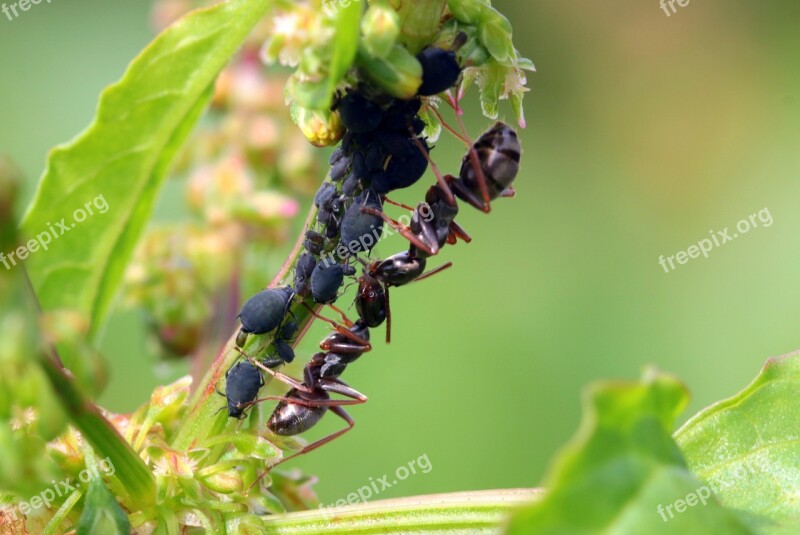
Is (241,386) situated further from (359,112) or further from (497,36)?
(497,36)

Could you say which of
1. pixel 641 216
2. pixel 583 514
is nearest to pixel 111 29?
pixel 641 216

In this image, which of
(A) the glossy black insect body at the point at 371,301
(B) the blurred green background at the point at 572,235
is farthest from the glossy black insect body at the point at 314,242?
(B) the blurred green background at the point at 572,235

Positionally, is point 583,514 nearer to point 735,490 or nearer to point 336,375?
point 735,490

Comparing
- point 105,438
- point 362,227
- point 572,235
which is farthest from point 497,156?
point 572,235

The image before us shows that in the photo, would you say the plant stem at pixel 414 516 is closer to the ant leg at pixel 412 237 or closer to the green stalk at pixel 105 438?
the green stalk at pixel 105 438

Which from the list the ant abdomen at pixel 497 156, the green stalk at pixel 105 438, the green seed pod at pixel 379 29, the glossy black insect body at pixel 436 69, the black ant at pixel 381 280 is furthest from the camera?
the black ant at pixel 381 280

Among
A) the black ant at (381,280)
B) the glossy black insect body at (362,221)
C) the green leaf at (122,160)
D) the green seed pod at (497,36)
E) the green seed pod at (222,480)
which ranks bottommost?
the green seed pod at (222,480)
